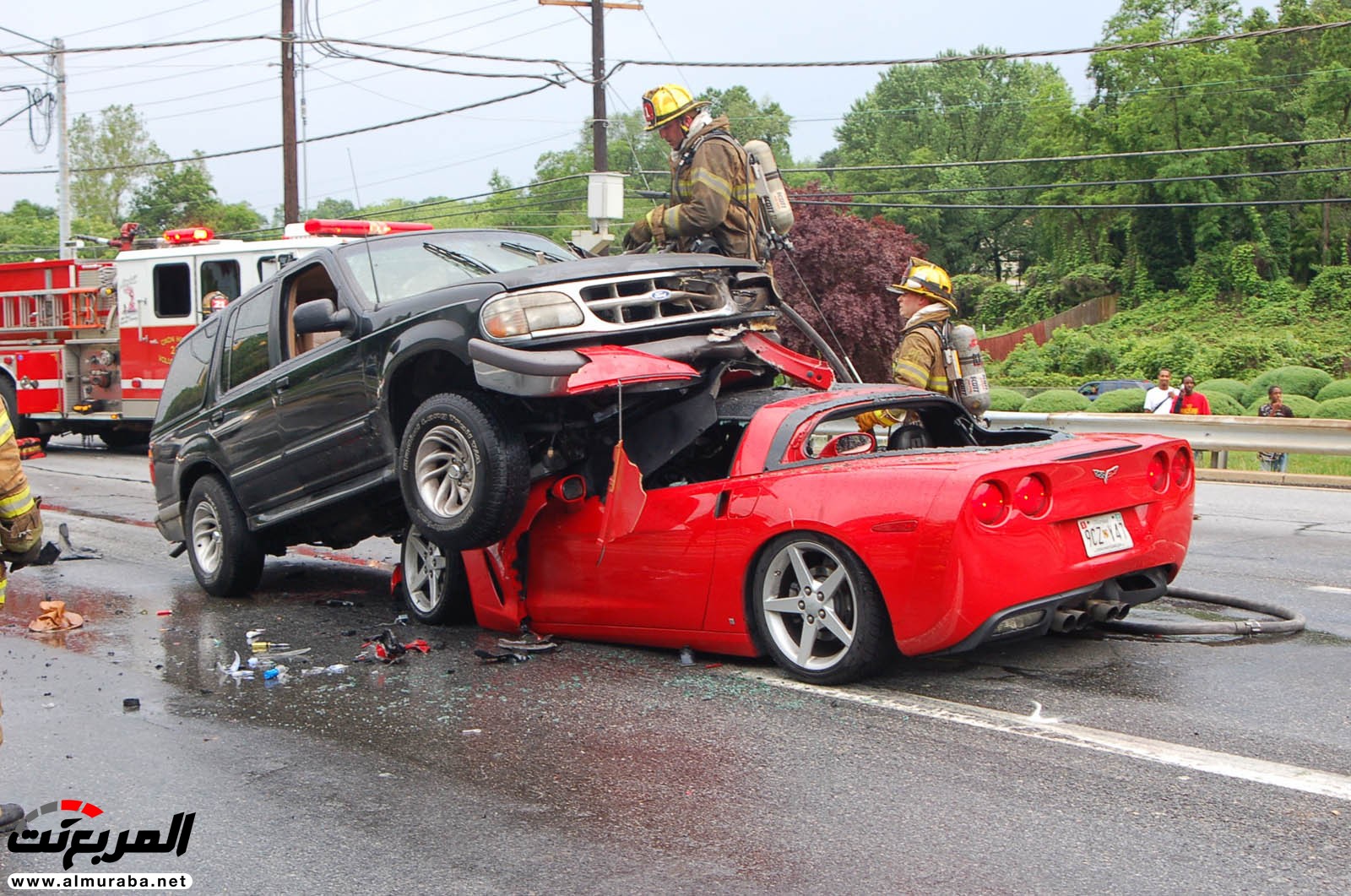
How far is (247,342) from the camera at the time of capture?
332 inches

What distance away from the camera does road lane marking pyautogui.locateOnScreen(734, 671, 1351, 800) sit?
14.1ft

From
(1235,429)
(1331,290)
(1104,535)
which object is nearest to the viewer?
(1104,535)

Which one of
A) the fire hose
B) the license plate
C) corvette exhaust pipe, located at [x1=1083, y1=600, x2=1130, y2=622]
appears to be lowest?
the fire hose

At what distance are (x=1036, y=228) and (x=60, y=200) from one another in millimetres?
54314

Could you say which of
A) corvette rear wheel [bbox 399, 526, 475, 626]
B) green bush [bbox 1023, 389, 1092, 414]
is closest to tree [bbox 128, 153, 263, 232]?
green bush [bbox 1023, 389, 1092, 414]

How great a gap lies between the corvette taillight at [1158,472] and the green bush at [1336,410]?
1801 cm

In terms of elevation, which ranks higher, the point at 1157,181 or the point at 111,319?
the point at 1157,181

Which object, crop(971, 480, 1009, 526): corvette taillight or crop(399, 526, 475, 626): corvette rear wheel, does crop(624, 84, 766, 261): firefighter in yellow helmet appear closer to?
crop(399, 526, 475, 626): corvette rear wheel

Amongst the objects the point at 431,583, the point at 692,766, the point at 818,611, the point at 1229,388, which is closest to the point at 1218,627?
the point at 818,611

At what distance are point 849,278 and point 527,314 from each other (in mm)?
30627

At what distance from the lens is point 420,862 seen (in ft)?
12.9

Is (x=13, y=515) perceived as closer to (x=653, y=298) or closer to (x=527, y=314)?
(x=527, y=314)

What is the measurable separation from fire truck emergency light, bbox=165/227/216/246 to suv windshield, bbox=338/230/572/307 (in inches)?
492

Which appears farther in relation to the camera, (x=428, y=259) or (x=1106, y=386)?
(x=1106, y=386)
